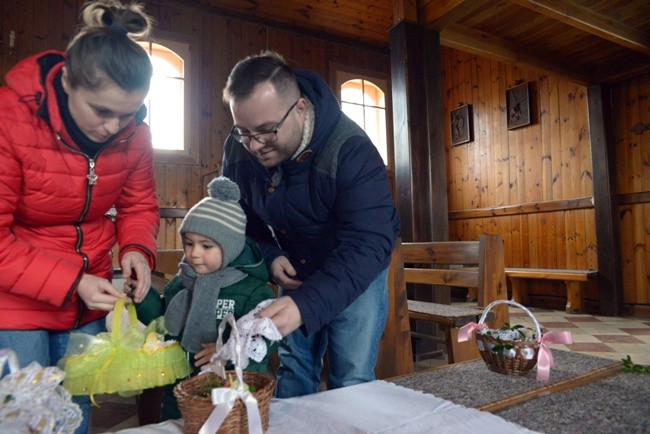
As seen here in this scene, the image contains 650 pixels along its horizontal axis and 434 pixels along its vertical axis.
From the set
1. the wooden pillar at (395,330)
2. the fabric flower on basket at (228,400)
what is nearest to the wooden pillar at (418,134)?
the wooden pillar at (395,330)

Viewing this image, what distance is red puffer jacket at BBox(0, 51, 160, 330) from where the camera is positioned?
1080mm

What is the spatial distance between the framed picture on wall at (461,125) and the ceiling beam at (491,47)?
1972 mm

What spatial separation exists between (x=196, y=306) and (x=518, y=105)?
19.3ft

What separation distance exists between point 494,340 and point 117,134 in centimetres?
108

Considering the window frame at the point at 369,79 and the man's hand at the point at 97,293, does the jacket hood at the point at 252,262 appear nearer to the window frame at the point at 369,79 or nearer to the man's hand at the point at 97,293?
the man's hand at the point at 97,293

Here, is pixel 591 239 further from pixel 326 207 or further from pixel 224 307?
pixel 224 307

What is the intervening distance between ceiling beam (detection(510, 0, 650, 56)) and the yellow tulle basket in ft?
11.3

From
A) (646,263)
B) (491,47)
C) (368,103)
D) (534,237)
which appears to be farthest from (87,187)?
(368,103)

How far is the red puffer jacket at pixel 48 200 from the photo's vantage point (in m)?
1.08

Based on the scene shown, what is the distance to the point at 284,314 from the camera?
100 cm

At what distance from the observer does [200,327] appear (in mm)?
1356

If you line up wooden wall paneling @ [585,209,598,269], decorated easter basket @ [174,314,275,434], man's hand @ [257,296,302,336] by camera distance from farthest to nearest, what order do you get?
wooden wall paneling @ [585,209,598,269] → man's hand @ [257,296,302,336] → decorated easter basket @ [174,314,275,434]

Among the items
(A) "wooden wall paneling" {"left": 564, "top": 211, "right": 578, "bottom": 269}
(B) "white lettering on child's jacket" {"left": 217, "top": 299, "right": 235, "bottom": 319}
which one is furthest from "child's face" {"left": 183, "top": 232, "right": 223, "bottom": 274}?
(A) "wooden wall paneling" {"left": 564, "top": 211, "right": 578, "bottom": 269}

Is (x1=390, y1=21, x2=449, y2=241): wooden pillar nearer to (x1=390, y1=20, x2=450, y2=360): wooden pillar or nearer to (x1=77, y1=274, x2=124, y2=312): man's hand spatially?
(x1=390, y1=20, x2=450, y2=360): wooden pillar
